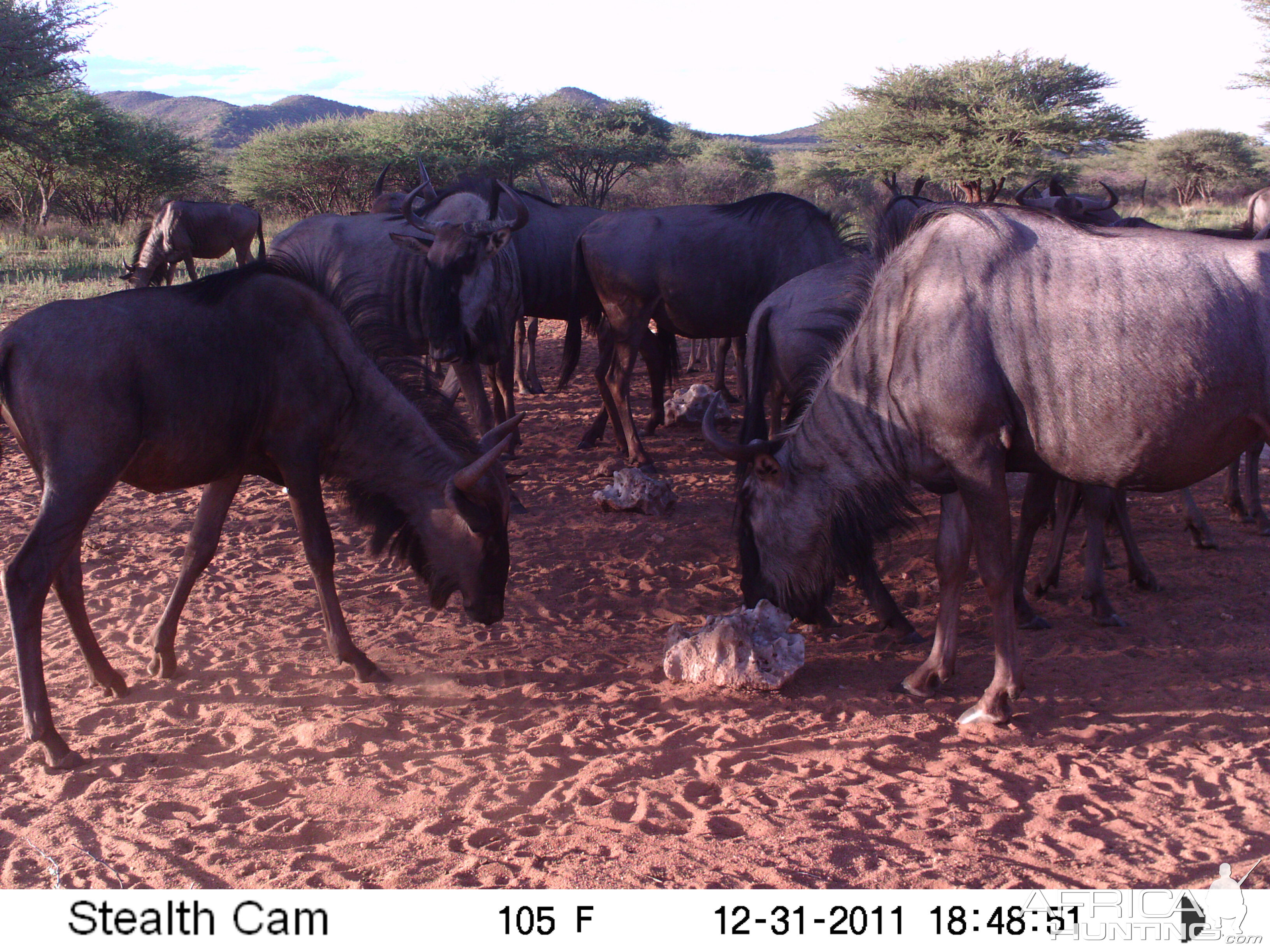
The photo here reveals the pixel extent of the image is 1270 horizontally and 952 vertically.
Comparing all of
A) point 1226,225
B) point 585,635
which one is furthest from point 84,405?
point 1226,225

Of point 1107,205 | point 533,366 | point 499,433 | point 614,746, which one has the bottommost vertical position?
point 614,746

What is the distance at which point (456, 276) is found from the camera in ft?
21.8

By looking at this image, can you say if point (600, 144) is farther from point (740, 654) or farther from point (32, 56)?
point (740, 654)

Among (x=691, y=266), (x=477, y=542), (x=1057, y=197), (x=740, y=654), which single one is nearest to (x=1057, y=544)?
(x=740, y=654)

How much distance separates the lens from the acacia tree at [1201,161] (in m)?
34.2

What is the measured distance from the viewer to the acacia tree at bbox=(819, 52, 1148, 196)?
22375 mm

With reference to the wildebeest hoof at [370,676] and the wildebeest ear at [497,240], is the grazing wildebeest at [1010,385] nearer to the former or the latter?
the wildebeest hoof at [370,676]

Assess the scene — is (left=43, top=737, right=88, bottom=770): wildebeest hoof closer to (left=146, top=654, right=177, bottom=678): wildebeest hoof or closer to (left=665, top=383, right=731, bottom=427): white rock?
(left=146, top=654, right=177, bottom=678): wildebeest hoof

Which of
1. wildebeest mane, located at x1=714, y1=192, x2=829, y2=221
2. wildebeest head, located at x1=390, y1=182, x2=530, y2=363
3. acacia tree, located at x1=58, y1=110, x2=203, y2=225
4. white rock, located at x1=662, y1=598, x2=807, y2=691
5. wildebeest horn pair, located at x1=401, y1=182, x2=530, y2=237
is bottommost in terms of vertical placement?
white rock, located at x1=662, y1=598, x2=807, y2=691

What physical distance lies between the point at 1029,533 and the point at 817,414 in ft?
4.74

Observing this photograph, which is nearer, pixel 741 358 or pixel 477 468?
pixel 477 468

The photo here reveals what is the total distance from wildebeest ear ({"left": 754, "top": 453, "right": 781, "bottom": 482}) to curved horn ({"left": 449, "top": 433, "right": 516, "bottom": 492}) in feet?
3.49

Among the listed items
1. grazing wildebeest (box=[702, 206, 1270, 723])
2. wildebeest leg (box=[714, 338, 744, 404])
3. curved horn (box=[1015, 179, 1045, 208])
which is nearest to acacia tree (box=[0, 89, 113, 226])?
wildebeest leg (box=[714, 338, 744, 404])

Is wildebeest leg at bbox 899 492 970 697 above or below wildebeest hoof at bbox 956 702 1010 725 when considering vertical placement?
above
